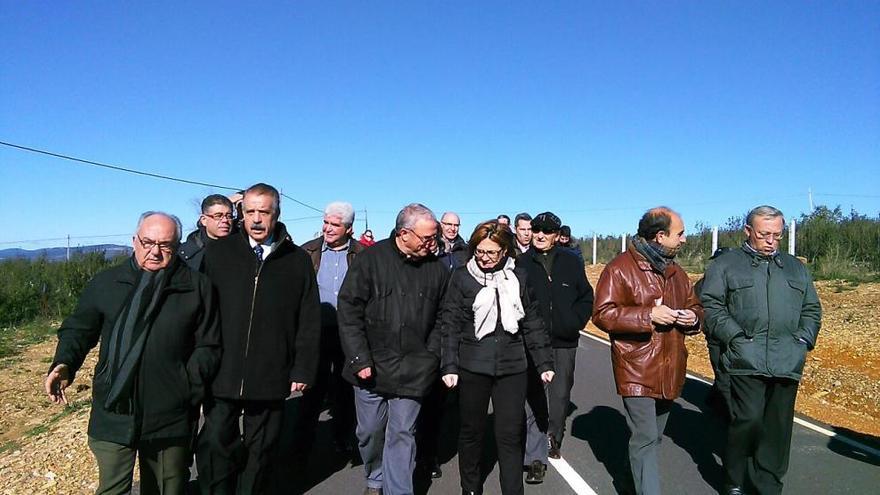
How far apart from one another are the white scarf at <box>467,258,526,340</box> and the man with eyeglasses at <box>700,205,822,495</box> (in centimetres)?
143

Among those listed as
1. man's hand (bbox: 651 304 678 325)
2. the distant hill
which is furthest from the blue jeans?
the distant hill

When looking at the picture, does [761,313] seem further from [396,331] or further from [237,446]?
[237,446]

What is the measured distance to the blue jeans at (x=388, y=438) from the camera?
483 cm

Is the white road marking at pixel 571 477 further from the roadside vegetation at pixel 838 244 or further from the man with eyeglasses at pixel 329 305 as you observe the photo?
the roadside vegetation at pixel 838 244

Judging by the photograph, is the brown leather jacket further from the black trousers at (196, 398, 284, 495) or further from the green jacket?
the black trousers at (196, 398, 284, 495)

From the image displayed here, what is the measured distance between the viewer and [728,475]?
519 cm

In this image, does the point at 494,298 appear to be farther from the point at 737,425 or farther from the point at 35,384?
the point at 35,384

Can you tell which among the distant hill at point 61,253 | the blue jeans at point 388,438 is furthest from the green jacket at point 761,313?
the distant hill at point 61,253

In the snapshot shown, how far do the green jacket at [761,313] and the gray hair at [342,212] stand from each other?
9.67 ft

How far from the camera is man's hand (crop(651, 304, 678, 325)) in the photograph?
471 centimetres

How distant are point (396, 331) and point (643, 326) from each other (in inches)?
66.4

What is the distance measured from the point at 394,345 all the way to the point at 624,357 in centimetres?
160

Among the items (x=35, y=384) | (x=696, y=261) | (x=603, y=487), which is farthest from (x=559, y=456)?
(x=696, y=261)

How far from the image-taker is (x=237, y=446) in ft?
14.6
